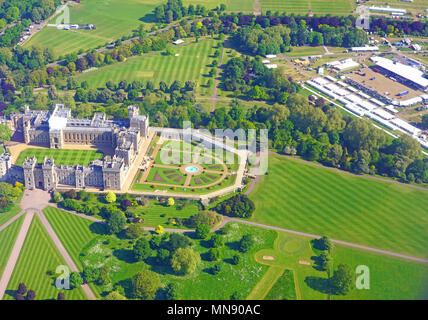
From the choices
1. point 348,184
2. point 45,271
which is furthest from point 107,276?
point 348,184

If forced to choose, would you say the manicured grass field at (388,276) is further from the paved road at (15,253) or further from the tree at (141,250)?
the paved road at (15,253)

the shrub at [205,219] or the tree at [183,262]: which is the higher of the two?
the shrub at [205,219]

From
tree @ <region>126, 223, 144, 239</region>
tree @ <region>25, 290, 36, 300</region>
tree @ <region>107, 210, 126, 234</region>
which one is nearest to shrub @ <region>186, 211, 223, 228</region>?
tree @ <region>126, 223, 144, 239</region>

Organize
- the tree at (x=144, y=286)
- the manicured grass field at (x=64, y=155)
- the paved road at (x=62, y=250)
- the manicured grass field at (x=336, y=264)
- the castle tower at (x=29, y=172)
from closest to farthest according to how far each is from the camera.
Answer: the tree at (x=144, y=286)
the paved road at (x=62, y=250)
the manicured grass field at (x=336, y=264)
the castle tower at (x=29, y=172)
the manicured grass field at (x=64, y=155)

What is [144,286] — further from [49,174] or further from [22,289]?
[49,174]

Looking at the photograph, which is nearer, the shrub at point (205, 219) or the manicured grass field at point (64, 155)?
the shrub at point (205, 219)

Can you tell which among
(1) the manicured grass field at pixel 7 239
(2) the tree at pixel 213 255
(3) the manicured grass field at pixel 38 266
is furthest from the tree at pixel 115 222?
(2) the tree at pixel 213 255
